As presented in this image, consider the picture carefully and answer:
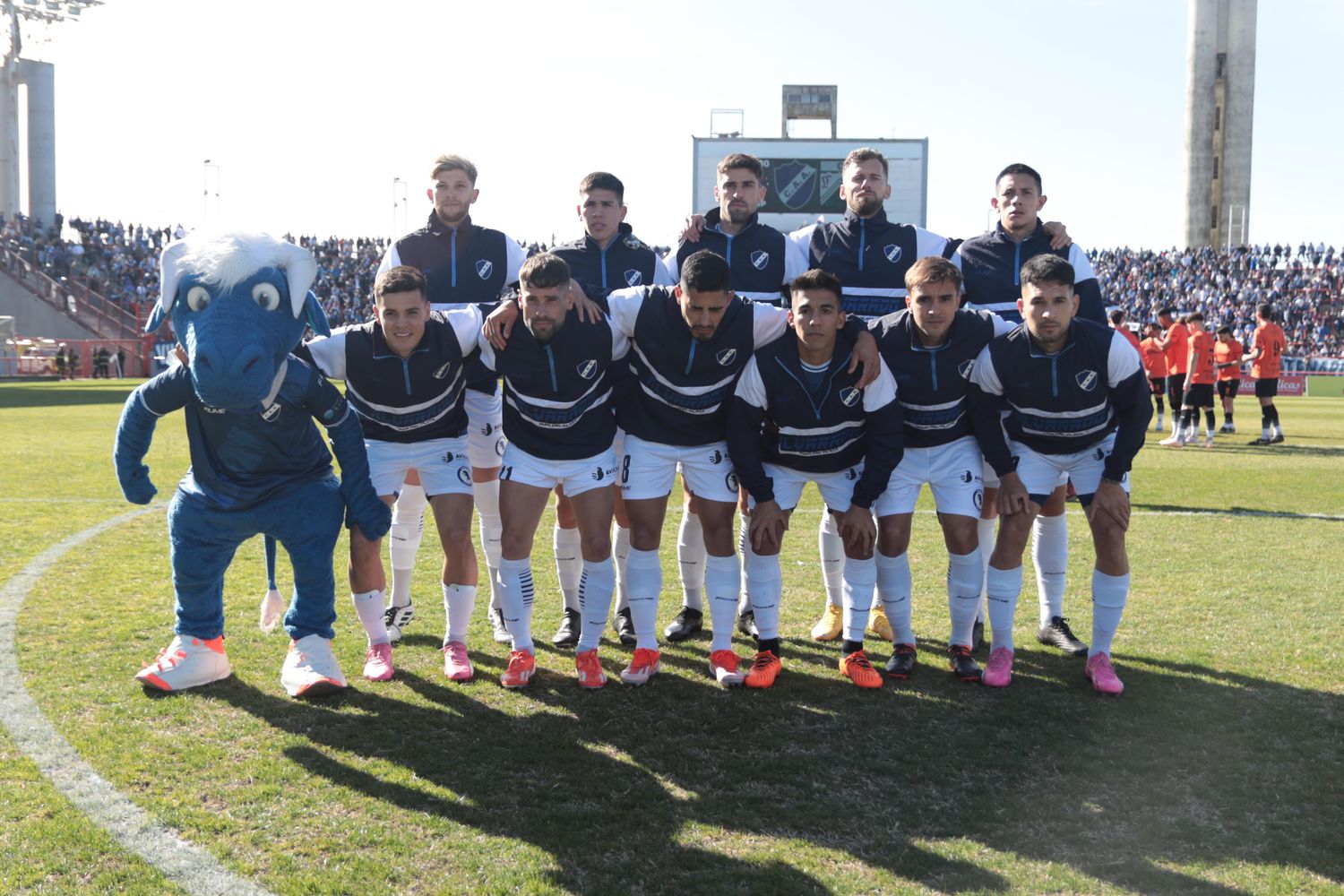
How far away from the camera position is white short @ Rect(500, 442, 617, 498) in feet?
15.4

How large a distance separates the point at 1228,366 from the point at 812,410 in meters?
15.2

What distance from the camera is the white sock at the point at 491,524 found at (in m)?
5.51

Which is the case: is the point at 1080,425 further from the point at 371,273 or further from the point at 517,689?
the point at 371,273

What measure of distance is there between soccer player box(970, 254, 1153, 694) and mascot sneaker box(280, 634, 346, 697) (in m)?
2.76

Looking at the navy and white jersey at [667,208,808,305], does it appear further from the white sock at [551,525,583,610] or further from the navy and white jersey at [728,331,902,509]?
the white sock at [551,525,583,610]

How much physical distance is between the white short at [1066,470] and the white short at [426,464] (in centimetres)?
248

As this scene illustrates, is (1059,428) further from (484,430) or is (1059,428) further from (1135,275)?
(1135,275)

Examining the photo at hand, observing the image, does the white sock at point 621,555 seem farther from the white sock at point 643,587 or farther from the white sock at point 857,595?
the white sock at point 857,595

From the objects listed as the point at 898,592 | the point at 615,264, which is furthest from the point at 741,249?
the point at 898,592

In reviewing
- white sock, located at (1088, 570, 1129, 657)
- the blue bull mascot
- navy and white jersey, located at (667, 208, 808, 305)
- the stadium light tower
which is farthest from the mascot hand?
the stadium light tower

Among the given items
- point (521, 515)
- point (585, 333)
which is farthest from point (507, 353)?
point (521, 515)

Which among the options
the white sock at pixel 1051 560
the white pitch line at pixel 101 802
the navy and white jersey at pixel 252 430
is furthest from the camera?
the white sock at pixel 1051 560

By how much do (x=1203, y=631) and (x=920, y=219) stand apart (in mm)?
33733

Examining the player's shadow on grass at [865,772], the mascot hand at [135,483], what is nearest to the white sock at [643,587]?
the player's shadow on grass at [865,772]
